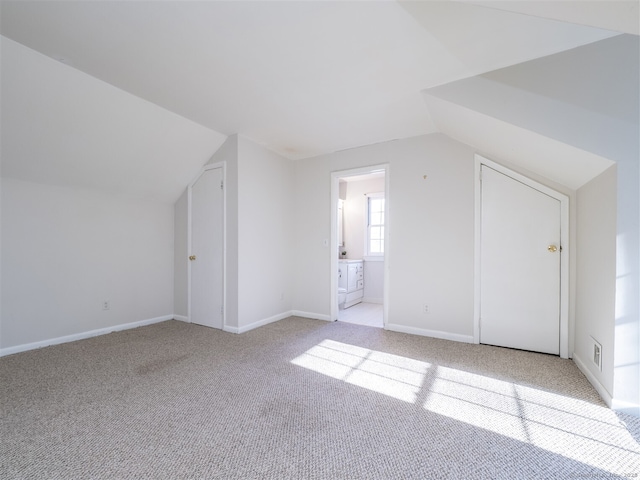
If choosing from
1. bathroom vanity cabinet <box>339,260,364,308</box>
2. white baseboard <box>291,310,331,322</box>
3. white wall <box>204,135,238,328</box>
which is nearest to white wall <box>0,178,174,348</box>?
white wall <box>204,135,238,328</box>

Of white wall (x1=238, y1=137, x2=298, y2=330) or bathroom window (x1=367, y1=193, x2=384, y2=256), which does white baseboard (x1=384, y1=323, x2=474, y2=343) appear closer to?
white wall (x1=238, y1=137, x2=298, y2=330)

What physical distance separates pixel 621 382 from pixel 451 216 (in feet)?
6.35

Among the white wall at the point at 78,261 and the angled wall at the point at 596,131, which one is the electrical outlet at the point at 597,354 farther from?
the white wall at the point at 78,261

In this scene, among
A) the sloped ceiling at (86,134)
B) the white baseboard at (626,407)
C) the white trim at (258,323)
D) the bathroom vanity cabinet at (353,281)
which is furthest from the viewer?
the bathroom vanity cabinet at (353,281)

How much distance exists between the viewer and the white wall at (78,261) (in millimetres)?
2887

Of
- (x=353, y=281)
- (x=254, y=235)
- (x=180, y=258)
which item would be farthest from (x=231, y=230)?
(x=353, y=281)

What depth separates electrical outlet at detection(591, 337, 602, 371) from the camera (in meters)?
2.09

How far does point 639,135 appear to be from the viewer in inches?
70.6

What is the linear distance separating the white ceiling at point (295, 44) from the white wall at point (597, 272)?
109 cm

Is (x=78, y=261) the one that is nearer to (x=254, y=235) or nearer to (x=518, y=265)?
(x=254, y=235)

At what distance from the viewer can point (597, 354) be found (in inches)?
84.5

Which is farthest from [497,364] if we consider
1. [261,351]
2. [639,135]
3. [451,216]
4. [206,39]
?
[206,39]

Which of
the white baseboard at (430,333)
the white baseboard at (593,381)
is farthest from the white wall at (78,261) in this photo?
the white baseboard at (593,381)

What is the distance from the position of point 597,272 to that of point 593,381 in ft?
2.78
